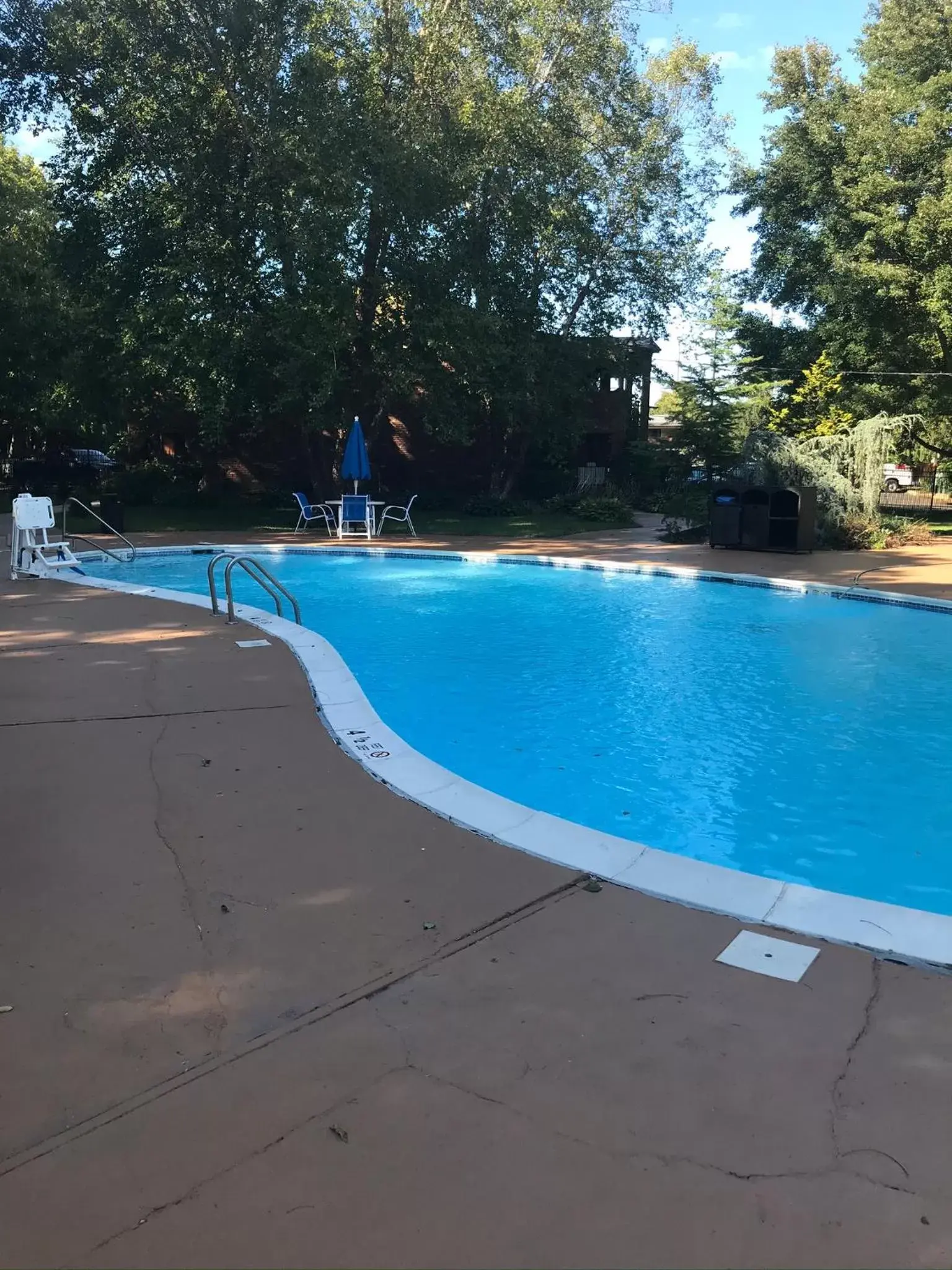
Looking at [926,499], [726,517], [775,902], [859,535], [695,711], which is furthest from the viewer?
→ [926,499]

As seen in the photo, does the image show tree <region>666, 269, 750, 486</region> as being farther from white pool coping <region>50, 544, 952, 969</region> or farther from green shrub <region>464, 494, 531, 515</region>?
white pool coping <region>50, 544, 952, 969</region>

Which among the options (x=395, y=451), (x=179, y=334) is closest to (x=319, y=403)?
(x=179, y=334)

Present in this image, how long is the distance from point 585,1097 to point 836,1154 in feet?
1.86

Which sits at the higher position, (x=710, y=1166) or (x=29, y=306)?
(x=29, y=306)

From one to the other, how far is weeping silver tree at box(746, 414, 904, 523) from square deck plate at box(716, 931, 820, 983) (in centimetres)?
1492

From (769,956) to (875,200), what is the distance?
72.0ft

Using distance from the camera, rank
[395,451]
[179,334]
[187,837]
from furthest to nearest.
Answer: [395,451]
[179,334]
[187,837]

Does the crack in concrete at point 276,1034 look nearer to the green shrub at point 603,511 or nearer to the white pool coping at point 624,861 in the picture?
the white pool coping at point 624,861

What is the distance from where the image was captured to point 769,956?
289cm

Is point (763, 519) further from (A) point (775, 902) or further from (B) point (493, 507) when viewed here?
(A) point (775, 902)

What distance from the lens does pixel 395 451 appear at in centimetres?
2594

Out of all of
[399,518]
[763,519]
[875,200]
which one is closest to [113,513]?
[399,518]

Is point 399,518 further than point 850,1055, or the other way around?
point 399,518

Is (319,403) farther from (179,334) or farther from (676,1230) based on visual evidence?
(676,1230)
